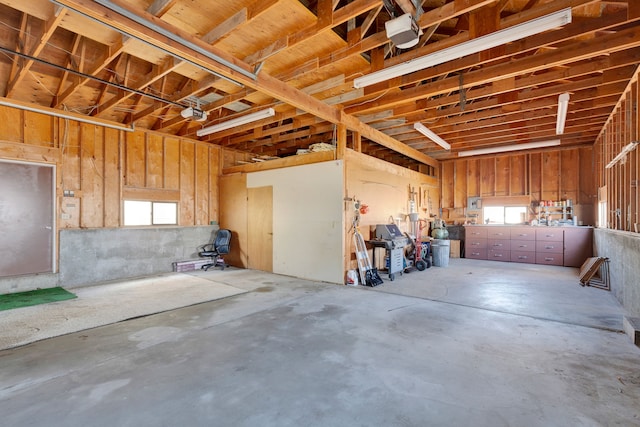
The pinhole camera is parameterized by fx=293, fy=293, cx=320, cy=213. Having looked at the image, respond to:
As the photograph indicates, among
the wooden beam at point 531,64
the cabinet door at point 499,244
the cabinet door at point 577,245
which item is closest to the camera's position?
the wooden beam at point 531,64

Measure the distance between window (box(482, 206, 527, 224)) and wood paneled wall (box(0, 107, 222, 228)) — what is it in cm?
872

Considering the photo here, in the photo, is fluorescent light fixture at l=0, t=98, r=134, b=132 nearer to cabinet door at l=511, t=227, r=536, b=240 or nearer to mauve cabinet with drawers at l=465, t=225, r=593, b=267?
mauve cabinet with drawers at l=465, t=225, r=593, b=267

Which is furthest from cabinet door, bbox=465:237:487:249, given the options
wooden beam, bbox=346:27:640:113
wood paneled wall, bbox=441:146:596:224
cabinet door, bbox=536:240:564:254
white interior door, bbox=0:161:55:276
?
white interior door, bbox=0:161:55:276

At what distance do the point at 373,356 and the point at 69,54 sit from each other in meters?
5.89

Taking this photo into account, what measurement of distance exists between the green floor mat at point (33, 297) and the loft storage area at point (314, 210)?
24cm

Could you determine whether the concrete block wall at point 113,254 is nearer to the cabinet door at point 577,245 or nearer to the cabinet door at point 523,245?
the cabinet door at point 523,245

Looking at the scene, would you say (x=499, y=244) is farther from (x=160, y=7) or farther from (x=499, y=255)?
(x=160, y=7)

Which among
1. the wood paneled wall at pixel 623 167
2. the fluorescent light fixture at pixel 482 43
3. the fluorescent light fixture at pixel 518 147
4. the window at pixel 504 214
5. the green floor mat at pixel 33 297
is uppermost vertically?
the fluorescent light fixture at pixel 482 43

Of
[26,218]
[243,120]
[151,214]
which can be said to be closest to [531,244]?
[243,120]

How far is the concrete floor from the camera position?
6.58ft

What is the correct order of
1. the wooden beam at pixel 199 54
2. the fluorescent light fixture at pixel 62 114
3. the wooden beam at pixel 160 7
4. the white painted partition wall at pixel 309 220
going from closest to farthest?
the wooden beam at pixel 199 54, the wooden beam at pixel 160 7, the fluorescent light fixture at pixel 62 114, the white painted partition wall at pixel 309 220

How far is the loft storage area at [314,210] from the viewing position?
2465 mm

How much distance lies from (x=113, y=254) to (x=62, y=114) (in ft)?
9.66

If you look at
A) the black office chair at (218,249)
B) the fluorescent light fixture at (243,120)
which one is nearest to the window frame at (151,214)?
the black office chair at (218,249)
